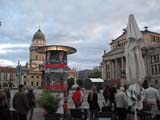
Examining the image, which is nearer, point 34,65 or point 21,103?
point 21,103

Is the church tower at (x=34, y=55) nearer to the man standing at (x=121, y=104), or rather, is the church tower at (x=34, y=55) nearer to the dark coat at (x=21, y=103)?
the man standing at (x=121, y=104)

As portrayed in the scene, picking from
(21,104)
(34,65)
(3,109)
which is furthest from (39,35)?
(3,109)

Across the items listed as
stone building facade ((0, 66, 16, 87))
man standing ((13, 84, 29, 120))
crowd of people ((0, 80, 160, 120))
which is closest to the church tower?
stone building facade ((0, 66, 16, 87))

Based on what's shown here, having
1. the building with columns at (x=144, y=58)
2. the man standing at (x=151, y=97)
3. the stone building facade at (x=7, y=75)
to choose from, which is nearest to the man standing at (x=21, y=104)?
the man standing at (x=151, y=97)

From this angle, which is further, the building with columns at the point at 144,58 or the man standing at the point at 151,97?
the building with columns at the point at 144,58

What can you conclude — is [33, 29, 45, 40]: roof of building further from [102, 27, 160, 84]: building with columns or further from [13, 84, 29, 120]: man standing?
[13, 84, 29, 120]: man standing

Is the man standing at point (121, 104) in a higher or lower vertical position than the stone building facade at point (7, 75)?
lower

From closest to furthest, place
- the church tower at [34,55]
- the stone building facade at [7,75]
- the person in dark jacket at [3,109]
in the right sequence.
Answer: the person in dark jacket at [3,109], the church tower at [34,55], the stone building facade at [7,75]

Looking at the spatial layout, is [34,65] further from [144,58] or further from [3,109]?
[3,109]

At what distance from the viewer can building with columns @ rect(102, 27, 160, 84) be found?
88463mm

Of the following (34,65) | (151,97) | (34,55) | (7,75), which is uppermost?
(34,55)

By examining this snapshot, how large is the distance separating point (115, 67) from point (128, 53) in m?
89.8

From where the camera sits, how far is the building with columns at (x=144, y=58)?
88463 millimetres

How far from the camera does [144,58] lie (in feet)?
304
